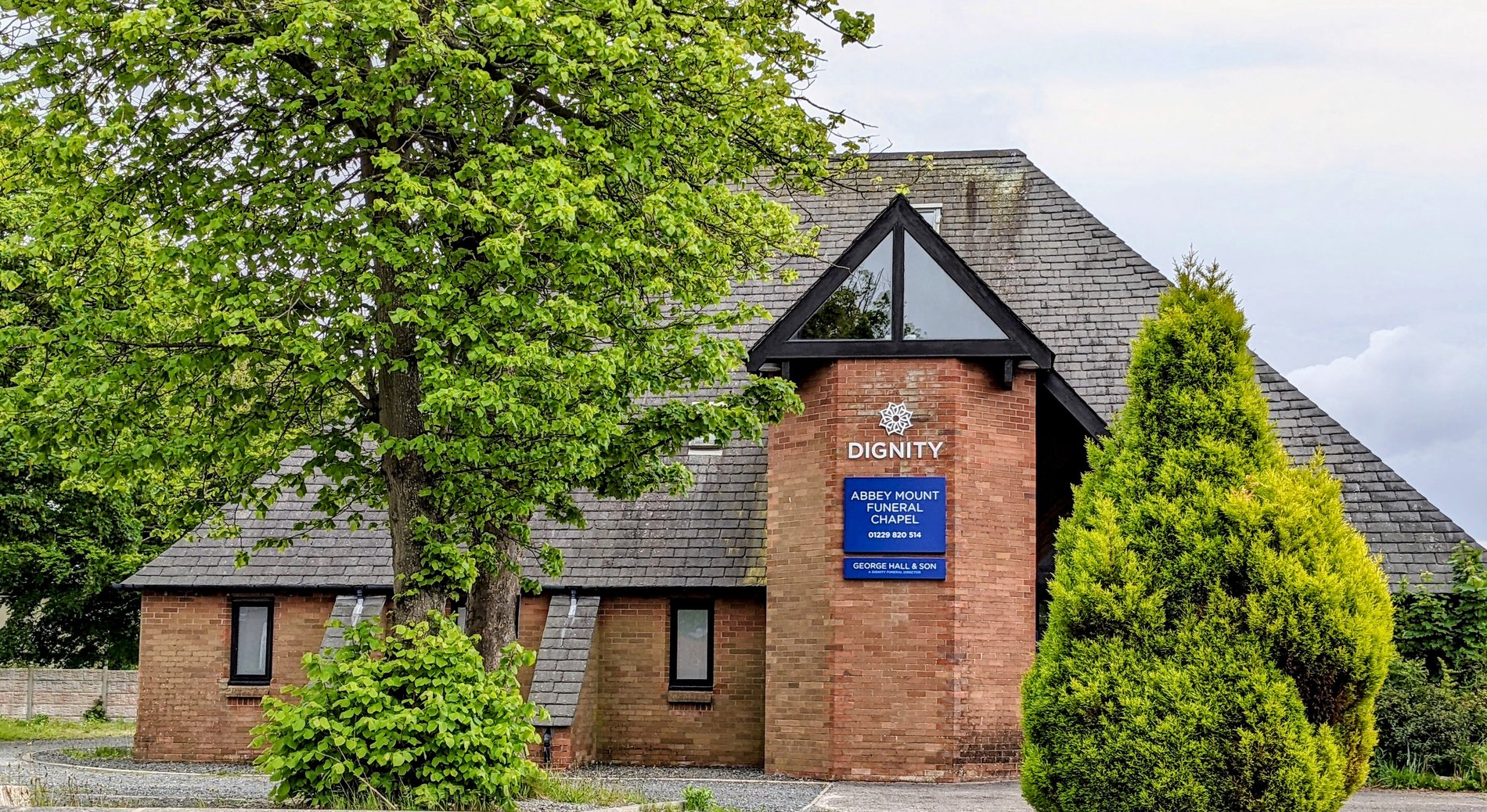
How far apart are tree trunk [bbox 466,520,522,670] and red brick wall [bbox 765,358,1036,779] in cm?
429

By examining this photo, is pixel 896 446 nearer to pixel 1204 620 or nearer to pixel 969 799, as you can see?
pixel 969 799

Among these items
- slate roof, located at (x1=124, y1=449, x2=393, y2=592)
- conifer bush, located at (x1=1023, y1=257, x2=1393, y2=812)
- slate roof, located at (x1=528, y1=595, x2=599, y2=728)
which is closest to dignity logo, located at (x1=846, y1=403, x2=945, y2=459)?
slate roof, located at (x1=528, y1=595, x2=599, y2=728)

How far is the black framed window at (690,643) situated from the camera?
67.3 ft

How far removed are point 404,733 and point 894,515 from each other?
8.00 metres

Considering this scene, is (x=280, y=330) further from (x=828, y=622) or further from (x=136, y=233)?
(x=828, y=622)

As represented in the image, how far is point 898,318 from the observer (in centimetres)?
1820

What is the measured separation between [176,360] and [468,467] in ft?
8.87

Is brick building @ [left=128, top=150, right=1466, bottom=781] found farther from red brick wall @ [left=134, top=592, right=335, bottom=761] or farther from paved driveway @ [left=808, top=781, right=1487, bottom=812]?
paved driveway @ [left=808, top=781, right=1487, bottom=812]

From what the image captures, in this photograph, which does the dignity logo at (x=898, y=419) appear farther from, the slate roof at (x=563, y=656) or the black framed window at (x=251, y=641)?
the black framed window at (x=251, y=641)

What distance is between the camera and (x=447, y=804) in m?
11.3

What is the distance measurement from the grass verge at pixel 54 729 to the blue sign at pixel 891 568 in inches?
724

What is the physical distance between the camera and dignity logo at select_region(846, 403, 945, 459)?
18.0 meters

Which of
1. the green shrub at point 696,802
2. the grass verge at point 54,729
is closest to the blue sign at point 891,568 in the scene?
the green shrub at point 696,802

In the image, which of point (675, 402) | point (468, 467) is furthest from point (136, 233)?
point (675, 402)
